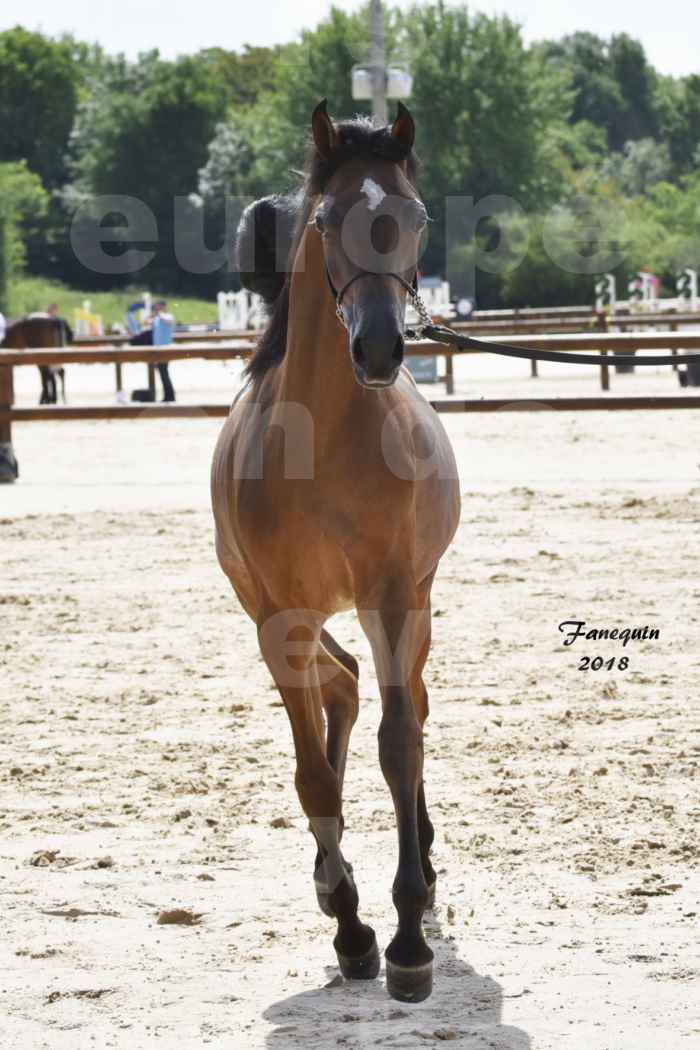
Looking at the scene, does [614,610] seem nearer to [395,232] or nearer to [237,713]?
[237,713]

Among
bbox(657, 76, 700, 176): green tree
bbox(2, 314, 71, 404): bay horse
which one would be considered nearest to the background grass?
bbox(2, 314, 71, 404): bay horse

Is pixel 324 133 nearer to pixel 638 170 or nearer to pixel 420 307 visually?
pixel 420 307

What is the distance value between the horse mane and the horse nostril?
22.5 inches

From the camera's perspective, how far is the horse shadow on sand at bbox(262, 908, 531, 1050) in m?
2.95

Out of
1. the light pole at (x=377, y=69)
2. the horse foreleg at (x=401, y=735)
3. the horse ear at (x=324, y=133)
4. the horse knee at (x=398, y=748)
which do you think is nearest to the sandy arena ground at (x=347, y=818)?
the horse foreleg at (x=401, y=735)

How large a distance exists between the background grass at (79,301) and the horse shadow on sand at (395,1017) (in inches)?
1831

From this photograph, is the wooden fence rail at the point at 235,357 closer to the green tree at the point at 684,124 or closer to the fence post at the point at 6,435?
the fence post at the point at 6,435

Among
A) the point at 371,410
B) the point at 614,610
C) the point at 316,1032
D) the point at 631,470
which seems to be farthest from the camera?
the point at 631,470

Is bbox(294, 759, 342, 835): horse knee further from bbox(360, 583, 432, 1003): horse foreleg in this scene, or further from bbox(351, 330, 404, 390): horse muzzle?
bbox(351, 330, 404, 390): horse muzzle

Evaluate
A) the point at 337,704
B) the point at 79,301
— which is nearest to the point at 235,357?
the point at 337,704

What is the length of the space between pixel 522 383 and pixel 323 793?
65.2 ft

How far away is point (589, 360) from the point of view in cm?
436

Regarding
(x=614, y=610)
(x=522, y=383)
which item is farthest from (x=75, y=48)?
(x=614, y=610)

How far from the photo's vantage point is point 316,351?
3492 mm
